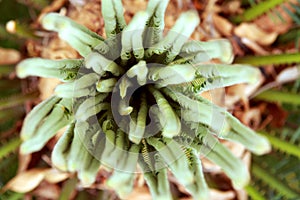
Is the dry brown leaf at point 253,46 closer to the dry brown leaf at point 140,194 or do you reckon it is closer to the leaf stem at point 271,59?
the leaf stem at point 271,59

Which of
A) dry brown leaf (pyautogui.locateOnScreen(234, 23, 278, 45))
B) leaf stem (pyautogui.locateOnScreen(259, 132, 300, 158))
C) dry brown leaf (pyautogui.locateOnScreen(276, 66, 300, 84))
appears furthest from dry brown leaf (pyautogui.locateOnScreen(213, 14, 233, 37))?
leaf stem (pyautogui.locateOnScreen(259, 132, 300, 158))

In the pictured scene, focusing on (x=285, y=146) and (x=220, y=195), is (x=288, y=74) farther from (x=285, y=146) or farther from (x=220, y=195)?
(x=220, y=195)

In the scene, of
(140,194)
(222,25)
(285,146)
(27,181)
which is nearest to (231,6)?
(222,25)

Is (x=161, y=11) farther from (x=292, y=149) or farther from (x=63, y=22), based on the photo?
(x=292, y=149)

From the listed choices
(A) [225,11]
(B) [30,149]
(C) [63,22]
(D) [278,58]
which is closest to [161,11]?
(C) [63,22]

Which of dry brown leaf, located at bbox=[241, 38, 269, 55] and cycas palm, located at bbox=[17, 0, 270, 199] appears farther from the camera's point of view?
dry brown leaf, located at bbox=[241, 38, 269, 55]

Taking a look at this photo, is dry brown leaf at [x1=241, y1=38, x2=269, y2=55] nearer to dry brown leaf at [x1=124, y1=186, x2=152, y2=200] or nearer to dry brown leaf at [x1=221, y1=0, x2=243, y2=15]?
dry brown leaf at [x1=221, y1=0, x2=243, y2=15]

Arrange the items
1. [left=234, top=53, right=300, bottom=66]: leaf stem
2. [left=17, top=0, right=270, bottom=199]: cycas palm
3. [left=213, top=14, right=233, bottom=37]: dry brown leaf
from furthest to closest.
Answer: [left=213, top=14, right=233, bottom=37]: dry brown leaf, [left=234, top=53, right=300, bottom=66]: leaf stem, [left=17, top=0, right=270, bottom=199]: cycas palm
